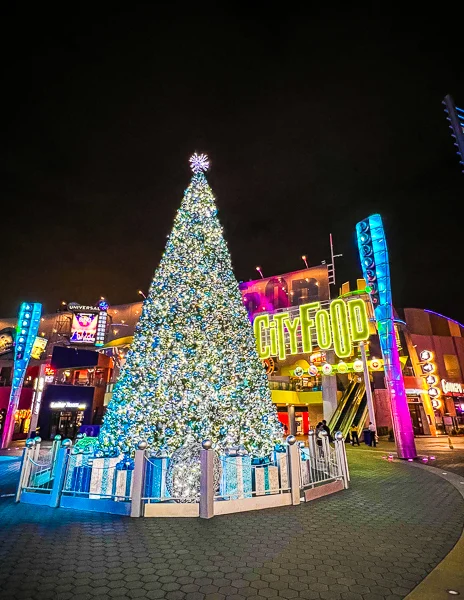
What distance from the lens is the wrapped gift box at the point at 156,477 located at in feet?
21.5

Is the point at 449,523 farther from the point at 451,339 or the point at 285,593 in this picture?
the point at 451,339

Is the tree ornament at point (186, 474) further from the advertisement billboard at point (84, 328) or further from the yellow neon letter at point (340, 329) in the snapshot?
the advertisement billboard at point (84, 328)

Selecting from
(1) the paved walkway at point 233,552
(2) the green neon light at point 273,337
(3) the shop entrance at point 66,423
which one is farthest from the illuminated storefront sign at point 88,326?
(1) the paved walkway at point 233,552

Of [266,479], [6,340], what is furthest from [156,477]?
[6,340]

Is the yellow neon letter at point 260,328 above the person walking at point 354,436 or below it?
above

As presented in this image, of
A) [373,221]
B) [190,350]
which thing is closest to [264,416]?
[190,350]

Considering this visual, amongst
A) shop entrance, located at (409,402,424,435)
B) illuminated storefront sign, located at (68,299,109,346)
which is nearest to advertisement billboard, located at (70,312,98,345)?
illuminated storefront sign, located at (68,299,109,346)

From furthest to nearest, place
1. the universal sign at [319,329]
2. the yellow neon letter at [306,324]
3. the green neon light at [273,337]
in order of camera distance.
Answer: the green neon light at [273,337]
the yellow neon letter at [306,324]
the universal sign at [319,329]

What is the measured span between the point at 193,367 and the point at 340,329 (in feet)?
56.7

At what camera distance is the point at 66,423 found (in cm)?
2938

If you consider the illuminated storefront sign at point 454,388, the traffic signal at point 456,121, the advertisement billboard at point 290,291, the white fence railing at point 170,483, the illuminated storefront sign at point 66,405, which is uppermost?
the advertisement billboard at point 290,291

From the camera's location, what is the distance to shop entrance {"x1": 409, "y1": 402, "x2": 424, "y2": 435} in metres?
28.9

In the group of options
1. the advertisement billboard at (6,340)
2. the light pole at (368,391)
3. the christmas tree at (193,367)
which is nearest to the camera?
the christmas tree at (193,367)

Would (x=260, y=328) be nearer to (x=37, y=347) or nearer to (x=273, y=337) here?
(x=273, y=337)
